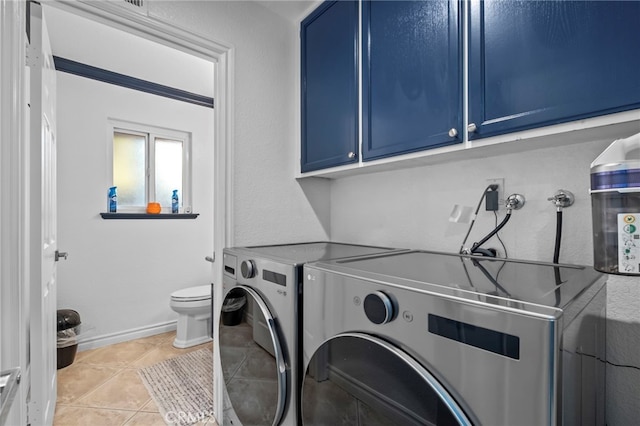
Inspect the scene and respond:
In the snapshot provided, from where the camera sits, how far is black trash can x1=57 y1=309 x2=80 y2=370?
2.26 metres

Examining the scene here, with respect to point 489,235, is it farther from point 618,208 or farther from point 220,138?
point 220,138

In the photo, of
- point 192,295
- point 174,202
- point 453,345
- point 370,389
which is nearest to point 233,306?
point 370,389

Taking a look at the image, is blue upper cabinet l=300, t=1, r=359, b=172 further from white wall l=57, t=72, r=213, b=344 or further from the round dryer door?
white wall l=57, t=72, r=213, b=344

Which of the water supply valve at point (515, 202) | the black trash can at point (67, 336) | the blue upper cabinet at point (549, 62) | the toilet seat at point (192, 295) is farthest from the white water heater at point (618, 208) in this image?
the black trash can at point (67, 336)

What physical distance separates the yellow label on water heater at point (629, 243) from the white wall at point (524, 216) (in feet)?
1.41

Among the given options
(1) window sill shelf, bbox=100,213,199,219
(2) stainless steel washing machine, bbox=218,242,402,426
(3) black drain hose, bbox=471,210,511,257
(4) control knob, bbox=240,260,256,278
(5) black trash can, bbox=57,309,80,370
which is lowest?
(5) black trash can, bbox=57,309,80,370

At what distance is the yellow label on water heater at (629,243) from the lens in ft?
2.21

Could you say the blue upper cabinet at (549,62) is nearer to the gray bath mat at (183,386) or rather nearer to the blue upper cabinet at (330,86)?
the blue upper cabinet at (330,86)

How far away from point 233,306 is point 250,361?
10.2 inches

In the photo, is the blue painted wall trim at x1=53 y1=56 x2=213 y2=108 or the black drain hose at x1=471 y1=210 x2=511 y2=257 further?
the blue painted wall trim at x1=53 y1=56 x2=213 y2=108

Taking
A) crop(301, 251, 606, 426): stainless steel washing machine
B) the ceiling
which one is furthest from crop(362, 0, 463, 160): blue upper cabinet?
crop(301, 251, 606, 426): stainless steel washing machine

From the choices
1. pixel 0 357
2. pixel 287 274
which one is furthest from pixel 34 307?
pixel 287 274

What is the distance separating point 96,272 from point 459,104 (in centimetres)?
301

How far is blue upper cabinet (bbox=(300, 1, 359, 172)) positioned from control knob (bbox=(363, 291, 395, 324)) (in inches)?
34.6
